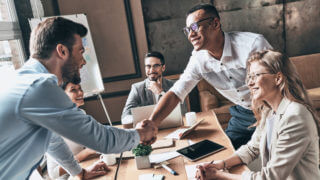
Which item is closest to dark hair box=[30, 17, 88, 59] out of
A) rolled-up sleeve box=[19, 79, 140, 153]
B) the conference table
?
rolled-up sleeve box=[19, 79, 140, 153]

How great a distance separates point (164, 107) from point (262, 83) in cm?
77

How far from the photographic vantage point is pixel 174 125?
6.51 feet

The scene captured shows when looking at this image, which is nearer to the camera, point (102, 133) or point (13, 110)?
point (13, 110)

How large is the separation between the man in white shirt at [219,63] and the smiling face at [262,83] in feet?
1.70

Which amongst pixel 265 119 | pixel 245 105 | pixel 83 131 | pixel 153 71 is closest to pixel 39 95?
pixel 83 131

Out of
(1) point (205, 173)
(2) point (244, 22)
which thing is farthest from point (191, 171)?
(2) point (244, 22)

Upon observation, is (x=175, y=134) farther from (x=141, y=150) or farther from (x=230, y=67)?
(x=230, y=67)

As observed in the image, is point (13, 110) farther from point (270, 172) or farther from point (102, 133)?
point (270, 172)

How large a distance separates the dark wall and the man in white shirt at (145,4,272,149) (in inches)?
81.1

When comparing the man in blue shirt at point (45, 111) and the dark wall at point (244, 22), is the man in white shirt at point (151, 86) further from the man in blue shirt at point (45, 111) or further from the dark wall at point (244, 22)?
the man in blue shirt at point (45, 111)

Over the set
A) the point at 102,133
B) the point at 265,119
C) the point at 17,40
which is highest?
the point at 17,40

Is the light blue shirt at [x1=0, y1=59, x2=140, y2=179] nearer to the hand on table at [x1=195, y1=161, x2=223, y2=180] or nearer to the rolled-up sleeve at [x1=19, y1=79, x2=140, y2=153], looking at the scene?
the rolled-up sleeve at [x1=19, y1=79, x2=140, y2=153]

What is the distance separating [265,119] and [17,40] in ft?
9.83

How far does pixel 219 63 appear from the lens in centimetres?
191
